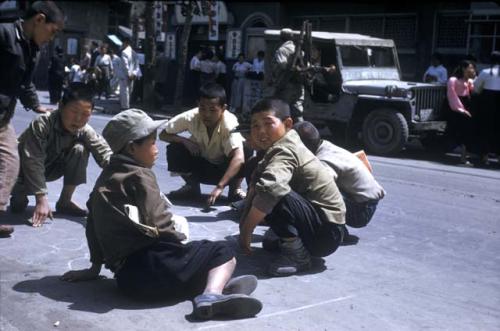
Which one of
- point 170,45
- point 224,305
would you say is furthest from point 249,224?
point 170,45

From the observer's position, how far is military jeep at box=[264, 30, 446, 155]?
11.2 m

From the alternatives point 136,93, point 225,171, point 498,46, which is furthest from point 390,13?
point 225,171

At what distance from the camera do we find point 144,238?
351cm

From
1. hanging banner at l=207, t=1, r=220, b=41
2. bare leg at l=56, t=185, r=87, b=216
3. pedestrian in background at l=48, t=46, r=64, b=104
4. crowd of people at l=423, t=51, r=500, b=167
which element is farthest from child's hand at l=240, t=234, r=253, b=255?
pedestrian in background at l=48, t=46, r=64, b=104

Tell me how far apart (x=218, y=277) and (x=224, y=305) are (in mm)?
202

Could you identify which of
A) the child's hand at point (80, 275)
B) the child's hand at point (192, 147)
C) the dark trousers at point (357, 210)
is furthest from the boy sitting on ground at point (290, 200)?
the child's hand at point (192, 147)

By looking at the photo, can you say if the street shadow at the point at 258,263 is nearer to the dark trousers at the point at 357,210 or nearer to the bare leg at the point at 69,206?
the dark trousers at the point at 357,210

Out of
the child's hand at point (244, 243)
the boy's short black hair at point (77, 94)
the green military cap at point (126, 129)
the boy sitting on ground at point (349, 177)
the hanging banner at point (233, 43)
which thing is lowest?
the child's hand at point (244, 243)

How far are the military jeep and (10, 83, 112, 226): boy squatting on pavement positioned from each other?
600 cm

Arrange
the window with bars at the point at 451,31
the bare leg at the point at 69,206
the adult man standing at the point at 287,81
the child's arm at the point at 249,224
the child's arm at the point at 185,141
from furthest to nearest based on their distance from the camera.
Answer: the window with bars at the point at 451,31 < the adult man standing at the point at 287,81 < the child's arm at the point at 185,141 < the bare leg at the point at 69,206 < the child's arm at the point at 249,224

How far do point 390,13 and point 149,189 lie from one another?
15.0m

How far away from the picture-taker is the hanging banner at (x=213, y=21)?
68.3 feet

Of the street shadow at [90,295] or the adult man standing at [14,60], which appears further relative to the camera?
the adult man standing at [14,60]

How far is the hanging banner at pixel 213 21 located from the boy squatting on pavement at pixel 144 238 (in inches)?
692
